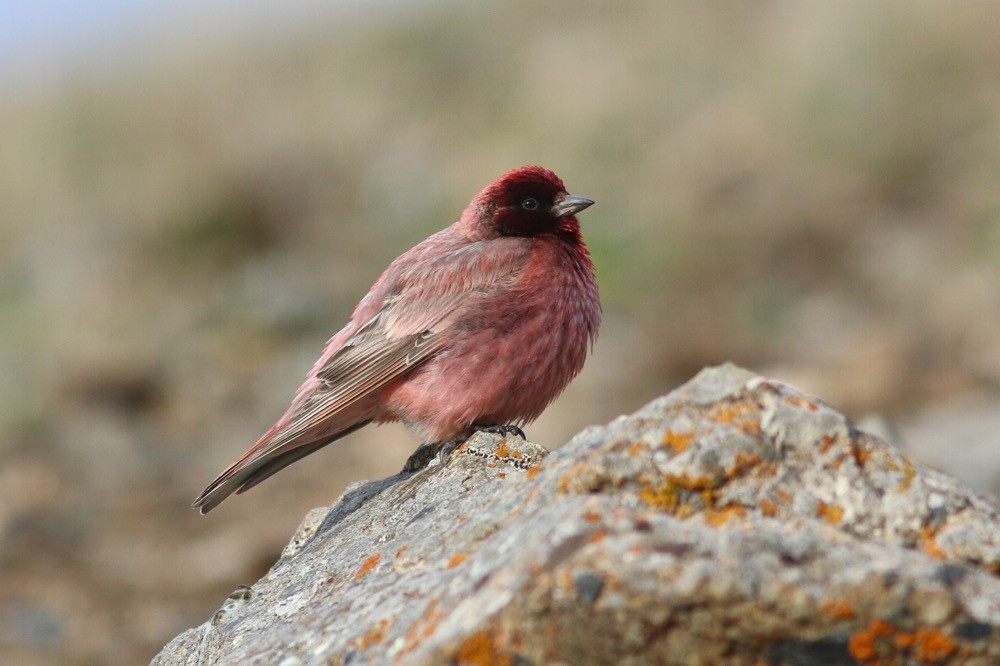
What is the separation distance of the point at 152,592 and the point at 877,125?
9.11m

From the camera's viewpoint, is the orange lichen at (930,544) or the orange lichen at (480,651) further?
the orange lichen at (930,544)

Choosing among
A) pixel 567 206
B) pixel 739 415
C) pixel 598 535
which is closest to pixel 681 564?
pixel 598 535

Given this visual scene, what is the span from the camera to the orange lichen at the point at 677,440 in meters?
3.22

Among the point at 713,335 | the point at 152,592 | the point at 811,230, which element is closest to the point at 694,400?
the point at 152,592

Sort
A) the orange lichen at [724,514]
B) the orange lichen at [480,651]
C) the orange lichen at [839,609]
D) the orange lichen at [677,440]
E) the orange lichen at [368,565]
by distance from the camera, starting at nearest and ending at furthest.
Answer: the orange lichen at [839,609], the orange lichen at [480,651], the orange lichen at [724,514], the orange lichen at [677,440], the orange lichen at [368,565]

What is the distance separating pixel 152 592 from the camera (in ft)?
28.9

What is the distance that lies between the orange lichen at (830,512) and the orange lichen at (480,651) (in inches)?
34.9

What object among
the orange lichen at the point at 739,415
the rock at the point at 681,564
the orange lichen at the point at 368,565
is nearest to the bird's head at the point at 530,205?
the rock at the point at 681,564

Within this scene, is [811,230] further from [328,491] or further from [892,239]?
[328,491]

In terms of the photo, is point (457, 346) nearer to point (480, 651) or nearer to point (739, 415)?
point (739, 415)

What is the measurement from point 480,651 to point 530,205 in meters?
3.83

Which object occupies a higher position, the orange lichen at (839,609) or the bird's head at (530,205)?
the bird's head at (530,205)

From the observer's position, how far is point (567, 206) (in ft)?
20.5

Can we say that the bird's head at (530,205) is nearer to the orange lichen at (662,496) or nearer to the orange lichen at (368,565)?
the orange lichen at (368,565)
